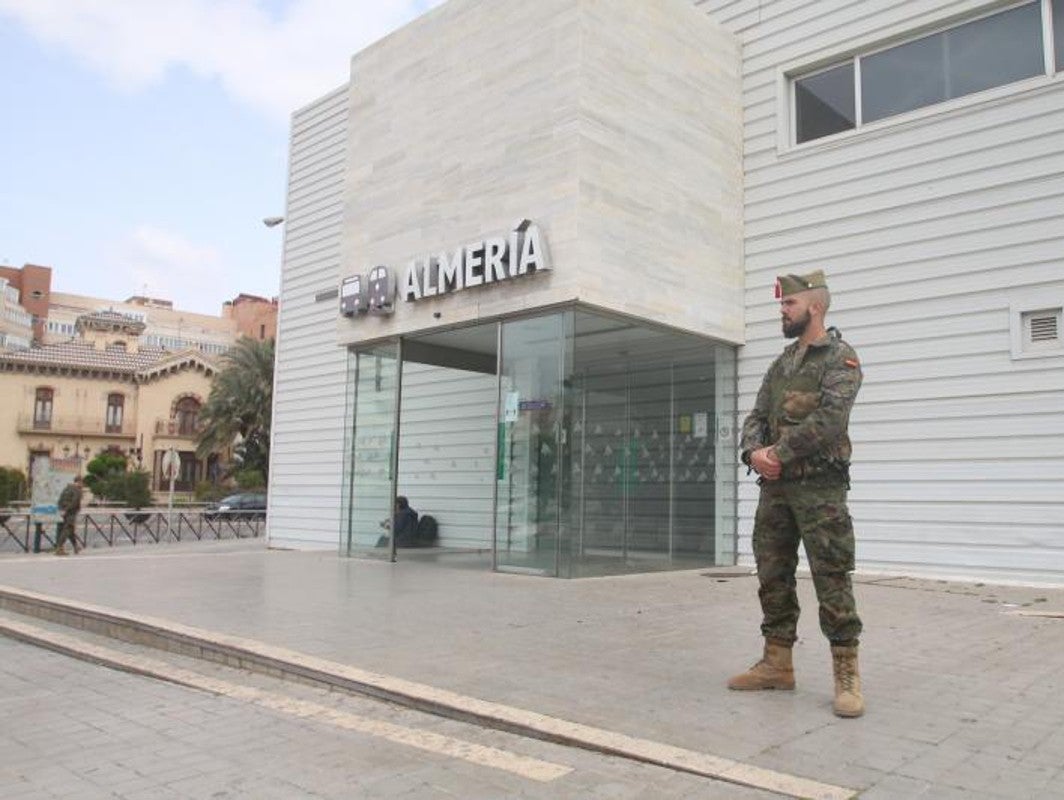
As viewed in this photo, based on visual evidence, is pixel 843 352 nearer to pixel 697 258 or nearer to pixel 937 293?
pixel 937 293

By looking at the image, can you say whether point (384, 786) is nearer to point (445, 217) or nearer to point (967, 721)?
point (967, 721)

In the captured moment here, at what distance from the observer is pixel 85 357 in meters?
57.1

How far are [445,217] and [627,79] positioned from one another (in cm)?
294

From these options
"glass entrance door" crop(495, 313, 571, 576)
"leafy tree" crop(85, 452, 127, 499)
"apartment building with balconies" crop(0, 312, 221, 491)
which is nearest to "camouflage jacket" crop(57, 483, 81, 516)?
"glass entrance door" crop(495, 313, 571, 576)

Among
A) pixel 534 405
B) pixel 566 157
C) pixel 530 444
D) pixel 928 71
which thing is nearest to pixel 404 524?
pixel 530 444

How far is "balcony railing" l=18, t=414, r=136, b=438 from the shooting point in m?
53.1

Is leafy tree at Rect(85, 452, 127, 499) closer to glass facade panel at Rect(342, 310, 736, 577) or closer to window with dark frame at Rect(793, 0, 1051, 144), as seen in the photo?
glass facade panel at Rect(342, 310, 736, 577)

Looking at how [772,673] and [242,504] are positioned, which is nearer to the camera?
[772,673]

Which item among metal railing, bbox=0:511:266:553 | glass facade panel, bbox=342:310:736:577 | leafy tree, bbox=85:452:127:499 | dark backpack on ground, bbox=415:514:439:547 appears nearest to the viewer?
glass facade panel, bbox=342:310:736:577

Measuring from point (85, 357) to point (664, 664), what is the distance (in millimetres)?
59545

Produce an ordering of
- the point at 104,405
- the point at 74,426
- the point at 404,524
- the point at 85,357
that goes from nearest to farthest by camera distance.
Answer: the point at 404,524, the point at 74,426, the point at 104,405, the point at 85,357

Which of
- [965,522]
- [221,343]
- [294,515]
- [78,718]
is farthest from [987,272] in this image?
[221,343]

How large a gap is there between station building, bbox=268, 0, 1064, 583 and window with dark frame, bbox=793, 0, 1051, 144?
3 centimetres

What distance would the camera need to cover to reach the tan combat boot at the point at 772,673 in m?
4.84
